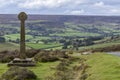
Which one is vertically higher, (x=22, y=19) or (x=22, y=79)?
(x=22, y=19)

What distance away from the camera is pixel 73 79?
34250mm

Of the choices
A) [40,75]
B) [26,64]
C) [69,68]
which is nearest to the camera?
[40,75]

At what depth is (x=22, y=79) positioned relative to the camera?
3509 cm

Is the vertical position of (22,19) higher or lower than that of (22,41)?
higher

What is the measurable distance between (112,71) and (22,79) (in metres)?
8.90

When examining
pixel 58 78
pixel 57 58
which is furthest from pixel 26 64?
pixel 58 78

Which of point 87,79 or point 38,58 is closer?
point 87,79

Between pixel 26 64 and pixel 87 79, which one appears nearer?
pixel 87 79

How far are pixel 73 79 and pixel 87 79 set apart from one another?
11.2 feet

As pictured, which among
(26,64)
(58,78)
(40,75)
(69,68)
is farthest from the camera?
(26,64)

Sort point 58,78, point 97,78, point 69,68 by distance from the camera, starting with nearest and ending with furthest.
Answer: point 97,78 → point 58,78 → point 69,68

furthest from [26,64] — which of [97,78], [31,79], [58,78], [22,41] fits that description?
[97,78]

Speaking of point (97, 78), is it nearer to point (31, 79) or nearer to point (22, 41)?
point (31, 79)

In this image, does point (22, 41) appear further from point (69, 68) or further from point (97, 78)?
point (97, 78)
